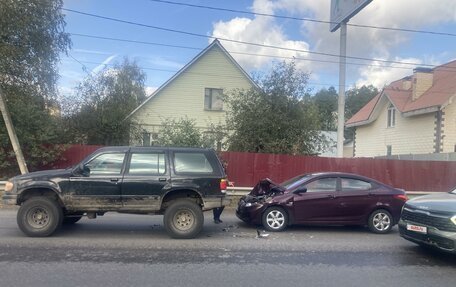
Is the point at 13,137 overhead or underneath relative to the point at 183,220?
overhead

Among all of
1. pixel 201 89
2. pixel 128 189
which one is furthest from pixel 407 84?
pixel 128 189

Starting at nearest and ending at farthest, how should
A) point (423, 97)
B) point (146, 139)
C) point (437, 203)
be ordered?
point (437, 203)
point (146, 139)
point (423, 97)

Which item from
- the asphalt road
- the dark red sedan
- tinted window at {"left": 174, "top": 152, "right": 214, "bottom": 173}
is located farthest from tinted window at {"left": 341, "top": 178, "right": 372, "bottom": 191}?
tinted window at {"left": 174, "top": 152, "right": 214, "bottom": 173}

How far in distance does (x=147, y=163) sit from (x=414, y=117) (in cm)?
2340

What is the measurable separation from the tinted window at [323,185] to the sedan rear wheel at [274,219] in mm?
904

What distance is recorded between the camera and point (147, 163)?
9.14 meters

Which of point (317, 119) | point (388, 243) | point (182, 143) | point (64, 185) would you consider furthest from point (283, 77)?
point (64, 185)

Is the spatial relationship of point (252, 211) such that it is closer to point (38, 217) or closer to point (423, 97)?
point (38, 217)

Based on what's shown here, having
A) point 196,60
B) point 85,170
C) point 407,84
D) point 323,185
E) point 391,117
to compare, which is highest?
point 196,60

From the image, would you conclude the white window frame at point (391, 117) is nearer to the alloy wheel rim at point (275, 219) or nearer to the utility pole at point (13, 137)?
the alloy wheel rim at point (275, 219)

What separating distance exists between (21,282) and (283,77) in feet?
50.0

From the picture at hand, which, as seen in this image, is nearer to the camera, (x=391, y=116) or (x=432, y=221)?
(x=432, y=221)

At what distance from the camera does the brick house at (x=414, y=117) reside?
2558 cm

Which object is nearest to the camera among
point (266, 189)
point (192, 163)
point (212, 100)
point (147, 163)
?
point (147, 163)
